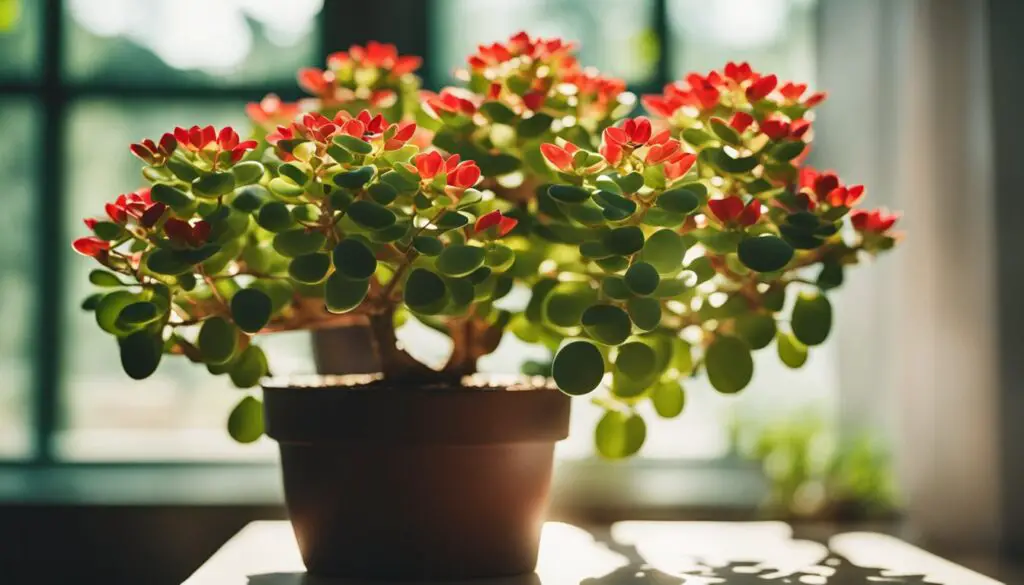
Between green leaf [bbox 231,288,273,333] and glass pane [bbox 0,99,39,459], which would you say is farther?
glass pane [bbox 0,99,39,459]

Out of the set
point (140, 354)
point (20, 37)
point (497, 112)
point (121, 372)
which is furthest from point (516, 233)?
point (20, 37)

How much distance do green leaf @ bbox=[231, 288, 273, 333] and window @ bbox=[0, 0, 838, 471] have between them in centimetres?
161

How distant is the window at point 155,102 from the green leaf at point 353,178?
1.67 metres

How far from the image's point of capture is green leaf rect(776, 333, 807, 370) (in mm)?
860

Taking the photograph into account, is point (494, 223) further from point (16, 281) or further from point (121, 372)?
point (16, 281)

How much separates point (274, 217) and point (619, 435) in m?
0.36

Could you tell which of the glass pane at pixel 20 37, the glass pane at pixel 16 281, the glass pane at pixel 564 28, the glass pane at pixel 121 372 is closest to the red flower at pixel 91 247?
the glass pane at pixel 121 372

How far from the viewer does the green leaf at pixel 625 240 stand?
67 centimetres

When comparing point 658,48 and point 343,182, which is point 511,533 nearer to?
point 343,182

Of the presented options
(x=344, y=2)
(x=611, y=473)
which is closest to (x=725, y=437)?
(x=611, y=473)

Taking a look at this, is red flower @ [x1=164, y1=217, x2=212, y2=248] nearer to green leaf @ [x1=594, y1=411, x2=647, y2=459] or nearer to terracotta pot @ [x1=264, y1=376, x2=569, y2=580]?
terracotta pot @ [x1=264, y1=376, x2=569, y2=580]

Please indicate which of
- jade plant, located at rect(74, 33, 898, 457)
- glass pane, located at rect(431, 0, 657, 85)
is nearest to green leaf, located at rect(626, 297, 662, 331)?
jade plant, located at rect(74, 33, 898, 457)

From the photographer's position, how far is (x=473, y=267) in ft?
2.17

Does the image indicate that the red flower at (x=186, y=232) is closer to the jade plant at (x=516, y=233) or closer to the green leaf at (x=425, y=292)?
the jade plant at (x=516, y=233)
